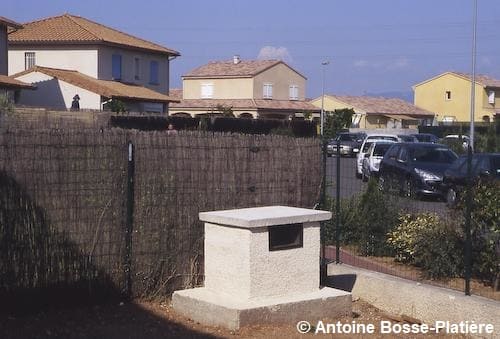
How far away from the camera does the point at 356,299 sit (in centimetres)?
993

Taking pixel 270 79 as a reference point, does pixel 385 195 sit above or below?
below

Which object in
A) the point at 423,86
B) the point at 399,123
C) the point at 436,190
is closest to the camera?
the point at 436,190

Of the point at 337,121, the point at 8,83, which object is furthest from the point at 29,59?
the point at 337,121

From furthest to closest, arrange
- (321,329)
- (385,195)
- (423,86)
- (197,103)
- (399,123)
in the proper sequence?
1. (423,86)
2. (399,123)
3. (197,103)
4. (385,195)
5. (321,329)

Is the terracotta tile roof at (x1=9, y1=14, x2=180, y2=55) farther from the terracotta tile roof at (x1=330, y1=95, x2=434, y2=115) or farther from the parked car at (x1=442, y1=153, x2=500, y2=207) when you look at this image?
the parked car at (x1=442, y1=153, x2=500, y2=207)

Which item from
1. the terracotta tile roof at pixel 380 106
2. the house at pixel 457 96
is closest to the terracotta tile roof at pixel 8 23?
the terracotta tile roof at pixel 380 106

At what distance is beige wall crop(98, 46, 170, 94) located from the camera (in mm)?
50656

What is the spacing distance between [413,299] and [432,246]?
4.54 feet

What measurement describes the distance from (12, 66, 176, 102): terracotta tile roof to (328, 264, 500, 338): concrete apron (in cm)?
3653

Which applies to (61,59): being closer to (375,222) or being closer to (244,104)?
(244,104)

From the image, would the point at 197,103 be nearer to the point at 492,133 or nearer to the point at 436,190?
the point at 492,133

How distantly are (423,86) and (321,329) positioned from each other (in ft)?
266

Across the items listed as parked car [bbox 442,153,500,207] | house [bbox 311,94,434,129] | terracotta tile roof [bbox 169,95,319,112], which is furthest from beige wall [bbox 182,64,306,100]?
parked car [bbox 442,153,500,207]

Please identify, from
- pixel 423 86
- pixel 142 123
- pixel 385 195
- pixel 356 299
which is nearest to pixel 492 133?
pixel 142 123
